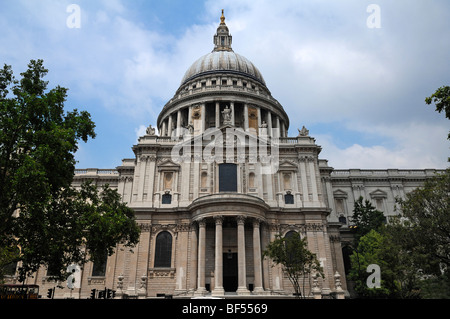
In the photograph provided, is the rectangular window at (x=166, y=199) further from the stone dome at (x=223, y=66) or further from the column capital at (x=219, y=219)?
the stone dome at (x=223, y=66)

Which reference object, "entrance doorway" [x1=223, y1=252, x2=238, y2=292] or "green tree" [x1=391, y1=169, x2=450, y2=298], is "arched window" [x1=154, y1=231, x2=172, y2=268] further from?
"green tree" [x1=391, y1=169, x2=450, y2=298]

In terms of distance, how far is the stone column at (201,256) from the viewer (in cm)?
3154

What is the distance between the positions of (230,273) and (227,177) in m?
11.0

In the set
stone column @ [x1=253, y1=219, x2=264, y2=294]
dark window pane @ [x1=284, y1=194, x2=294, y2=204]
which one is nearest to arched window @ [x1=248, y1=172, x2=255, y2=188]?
dark window pane @ [x1=284, y1=194, x2=294, y2=204]

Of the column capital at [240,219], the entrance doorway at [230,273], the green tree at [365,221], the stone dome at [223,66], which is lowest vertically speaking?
the entrance doorway at [230,273]

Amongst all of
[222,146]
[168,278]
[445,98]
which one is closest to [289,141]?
[222,146]

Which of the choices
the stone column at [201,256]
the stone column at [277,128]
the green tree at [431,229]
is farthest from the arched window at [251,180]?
the stone column at [277,128]

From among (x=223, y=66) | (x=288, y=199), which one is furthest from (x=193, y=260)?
(x=223, y=66)

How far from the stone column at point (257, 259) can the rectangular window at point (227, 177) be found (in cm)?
Result: 611

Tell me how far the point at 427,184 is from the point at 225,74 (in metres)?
43.8

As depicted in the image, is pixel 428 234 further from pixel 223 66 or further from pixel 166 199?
pixel 223 66

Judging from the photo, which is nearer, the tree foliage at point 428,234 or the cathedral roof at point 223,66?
the tree foliage at point 428,234
